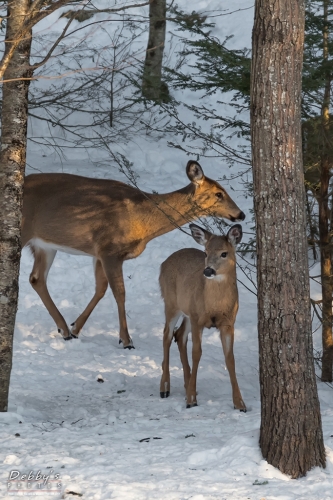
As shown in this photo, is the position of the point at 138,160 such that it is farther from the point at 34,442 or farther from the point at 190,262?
the point at 34,442

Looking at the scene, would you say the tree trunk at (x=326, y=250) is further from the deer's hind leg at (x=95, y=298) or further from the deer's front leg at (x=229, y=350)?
the deer's hind leg at (x=95, y=298)

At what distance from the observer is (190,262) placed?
334 inches

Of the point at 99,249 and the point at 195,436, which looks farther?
the point at 99,249

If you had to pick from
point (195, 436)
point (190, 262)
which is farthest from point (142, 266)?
point (195, 436)

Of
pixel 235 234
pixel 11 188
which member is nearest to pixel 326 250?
pixel 235 234

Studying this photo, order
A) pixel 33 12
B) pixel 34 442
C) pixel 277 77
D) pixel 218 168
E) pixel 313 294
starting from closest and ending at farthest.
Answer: pixel 277 77, pixel 34 442, pixel 33 12, pixel 313 294, pixel 218 168

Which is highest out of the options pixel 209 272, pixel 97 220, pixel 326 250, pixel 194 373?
pixel 97 220

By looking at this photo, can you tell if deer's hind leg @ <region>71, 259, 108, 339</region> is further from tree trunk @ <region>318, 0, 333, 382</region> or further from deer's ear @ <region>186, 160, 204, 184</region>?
tree trunk @ <region>318, 0, 333, 382</region>

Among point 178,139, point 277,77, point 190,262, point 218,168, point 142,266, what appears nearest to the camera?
point 277,77

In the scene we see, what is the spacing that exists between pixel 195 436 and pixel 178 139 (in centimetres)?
1238

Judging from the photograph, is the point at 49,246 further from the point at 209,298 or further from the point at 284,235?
the point at 284,235

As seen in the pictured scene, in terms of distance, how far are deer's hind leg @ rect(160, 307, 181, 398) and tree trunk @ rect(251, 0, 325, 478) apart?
290 centimetres

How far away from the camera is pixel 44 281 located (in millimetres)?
10883

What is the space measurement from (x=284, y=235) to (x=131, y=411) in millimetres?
2836
